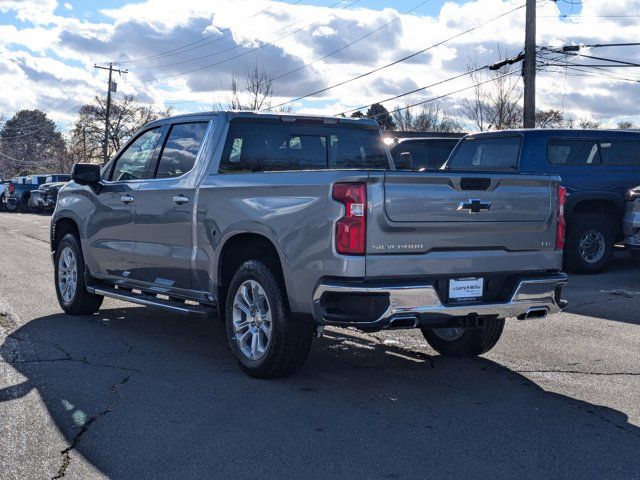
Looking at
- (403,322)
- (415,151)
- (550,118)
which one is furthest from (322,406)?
(550,118)

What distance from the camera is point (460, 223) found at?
219 inches

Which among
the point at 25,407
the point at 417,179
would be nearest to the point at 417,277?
the point at 417,179

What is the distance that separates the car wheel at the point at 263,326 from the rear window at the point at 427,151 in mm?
10407

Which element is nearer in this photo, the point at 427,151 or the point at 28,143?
the point at 427,151

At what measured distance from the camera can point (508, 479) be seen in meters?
4.14

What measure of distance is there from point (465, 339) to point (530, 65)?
16.0m

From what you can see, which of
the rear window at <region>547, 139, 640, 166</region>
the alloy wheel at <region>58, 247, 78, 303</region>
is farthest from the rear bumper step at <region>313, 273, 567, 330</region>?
the rear window at <region>547, 139, 640, 166</region>

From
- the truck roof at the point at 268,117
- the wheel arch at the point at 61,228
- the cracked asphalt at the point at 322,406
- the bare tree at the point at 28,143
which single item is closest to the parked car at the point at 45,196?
the wheel arch at the point at 61,228

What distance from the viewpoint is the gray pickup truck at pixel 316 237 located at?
524 cm

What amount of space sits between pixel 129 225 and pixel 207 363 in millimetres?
1769

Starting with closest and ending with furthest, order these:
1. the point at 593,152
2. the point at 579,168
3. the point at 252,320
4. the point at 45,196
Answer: the point at 252,320 < the point at 579,168 < the point at 593,152 < the point at 45,196

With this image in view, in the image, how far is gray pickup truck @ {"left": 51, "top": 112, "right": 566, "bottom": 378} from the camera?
5.24m

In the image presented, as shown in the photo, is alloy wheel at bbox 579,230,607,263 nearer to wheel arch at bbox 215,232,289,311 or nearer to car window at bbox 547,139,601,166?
car window at bbox 547,139,601,166

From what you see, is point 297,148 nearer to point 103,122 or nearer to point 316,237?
point 316,237
